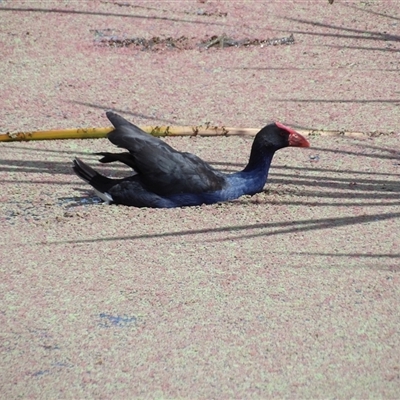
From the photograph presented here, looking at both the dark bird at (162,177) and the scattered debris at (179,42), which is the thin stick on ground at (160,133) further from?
the scattered debris at (179,42)

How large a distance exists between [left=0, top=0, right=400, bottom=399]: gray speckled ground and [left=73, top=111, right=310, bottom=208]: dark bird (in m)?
0.08

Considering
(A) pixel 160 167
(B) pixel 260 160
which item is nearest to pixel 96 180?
(A) pixel 160 167

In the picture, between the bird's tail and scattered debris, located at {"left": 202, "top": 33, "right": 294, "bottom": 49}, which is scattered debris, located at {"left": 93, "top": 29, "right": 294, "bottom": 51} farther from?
the bird's tail

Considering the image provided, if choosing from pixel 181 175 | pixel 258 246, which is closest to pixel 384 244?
pixel 258 246

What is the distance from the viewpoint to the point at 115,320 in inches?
176

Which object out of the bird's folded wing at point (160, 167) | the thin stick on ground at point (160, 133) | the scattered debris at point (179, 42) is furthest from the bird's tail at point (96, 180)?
the scattered debris at point (179, 42)

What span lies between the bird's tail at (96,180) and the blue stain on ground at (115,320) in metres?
1.46

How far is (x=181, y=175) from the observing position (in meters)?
5.79

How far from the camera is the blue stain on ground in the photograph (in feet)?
14.6

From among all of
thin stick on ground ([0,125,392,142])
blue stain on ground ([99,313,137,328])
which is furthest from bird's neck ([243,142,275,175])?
blue stain on ground ([99,313,137,328])

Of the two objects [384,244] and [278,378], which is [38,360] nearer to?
[278,378]

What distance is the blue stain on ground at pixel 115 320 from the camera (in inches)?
175

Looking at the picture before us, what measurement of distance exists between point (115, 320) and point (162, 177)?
4.74ft

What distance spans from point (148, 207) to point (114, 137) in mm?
412
